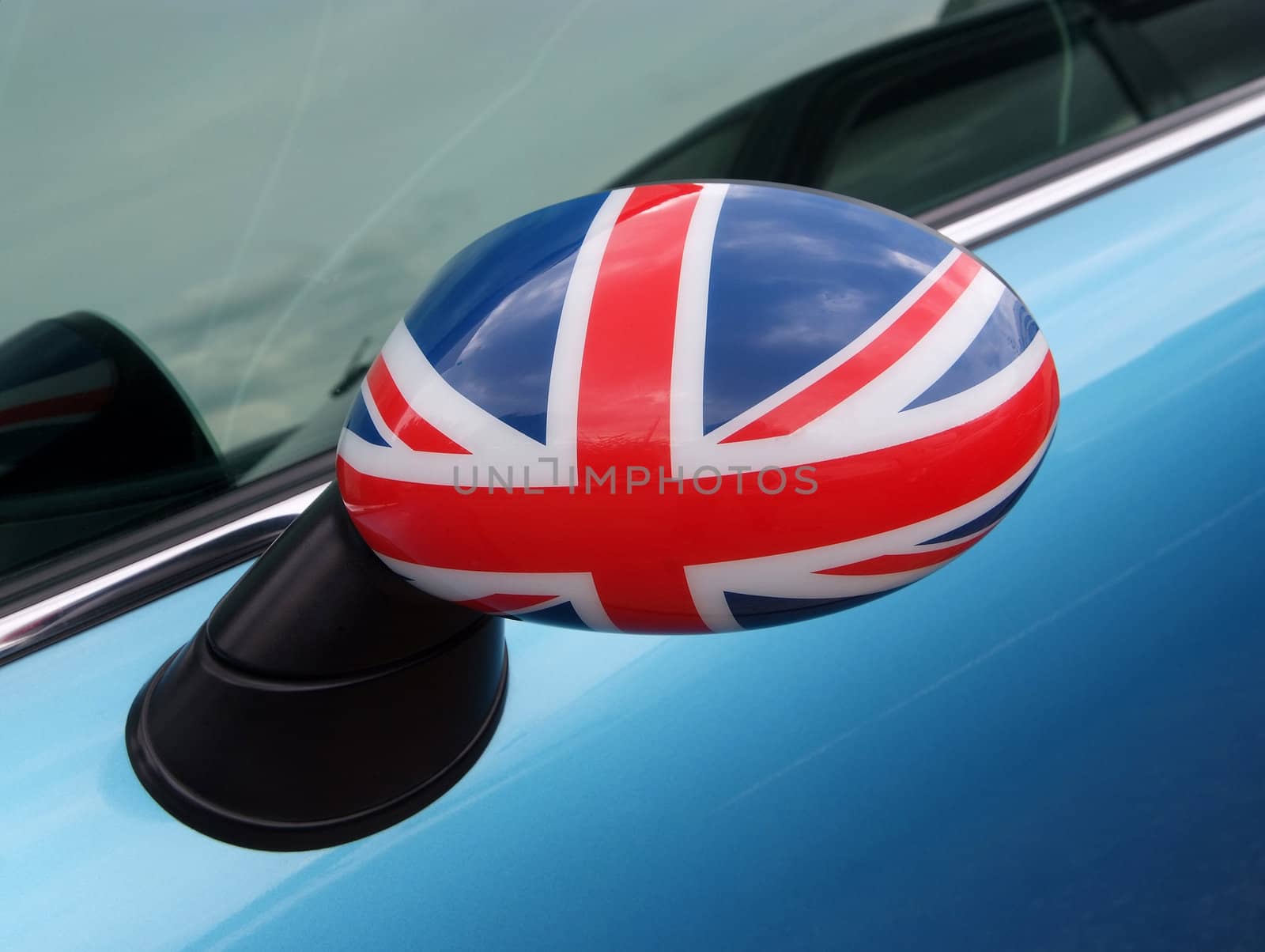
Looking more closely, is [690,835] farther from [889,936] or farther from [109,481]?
[109,481]

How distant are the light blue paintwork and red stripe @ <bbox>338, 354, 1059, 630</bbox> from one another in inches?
14.5

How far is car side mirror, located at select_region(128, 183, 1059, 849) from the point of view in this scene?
0.60m

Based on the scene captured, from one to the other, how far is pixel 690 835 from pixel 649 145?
0.79 meters

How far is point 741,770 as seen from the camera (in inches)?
40.6

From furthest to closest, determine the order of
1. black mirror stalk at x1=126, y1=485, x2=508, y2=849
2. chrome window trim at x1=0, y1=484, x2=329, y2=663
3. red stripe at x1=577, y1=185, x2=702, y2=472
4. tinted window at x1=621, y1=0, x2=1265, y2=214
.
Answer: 1. tinted window at x1=621, y1=0, x2=1265, y2=214
2. chrome window trim at x1=0, y1=484, x2=329, y2=663
3. black mirror stalk at x1=126, y1=485, x2=508, y2=849
4. red stripe at x1=577, y1=185, x2=702, y2=472

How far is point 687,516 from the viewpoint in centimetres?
61

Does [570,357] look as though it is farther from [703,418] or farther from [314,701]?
[314,701]

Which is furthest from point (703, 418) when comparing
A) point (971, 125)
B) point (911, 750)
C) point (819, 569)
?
point (971, 125)

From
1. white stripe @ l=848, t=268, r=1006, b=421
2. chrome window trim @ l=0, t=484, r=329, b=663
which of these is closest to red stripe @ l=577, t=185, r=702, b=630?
white stripe @ l=848, t=268, r=1006, b=421

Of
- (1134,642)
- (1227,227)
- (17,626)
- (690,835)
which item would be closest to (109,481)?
(17,626)

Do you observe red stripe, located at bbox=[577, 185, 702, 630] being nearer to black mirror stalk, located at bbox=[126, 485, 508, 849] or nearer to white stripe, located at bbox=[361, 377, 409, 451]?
white stripe, located at bbox=[361, 377, 409, 451]

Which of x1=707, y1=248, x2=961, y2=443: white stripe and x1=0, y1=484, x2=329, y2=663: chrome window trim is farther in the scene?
x1=0, y1=484, x2=329, y2=663: chrome window trim

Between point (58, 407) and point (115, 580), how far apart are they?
174 millimetres

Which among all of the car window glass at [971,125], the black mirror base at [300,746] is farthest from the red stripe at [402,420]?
the car window glass at [971,125]
